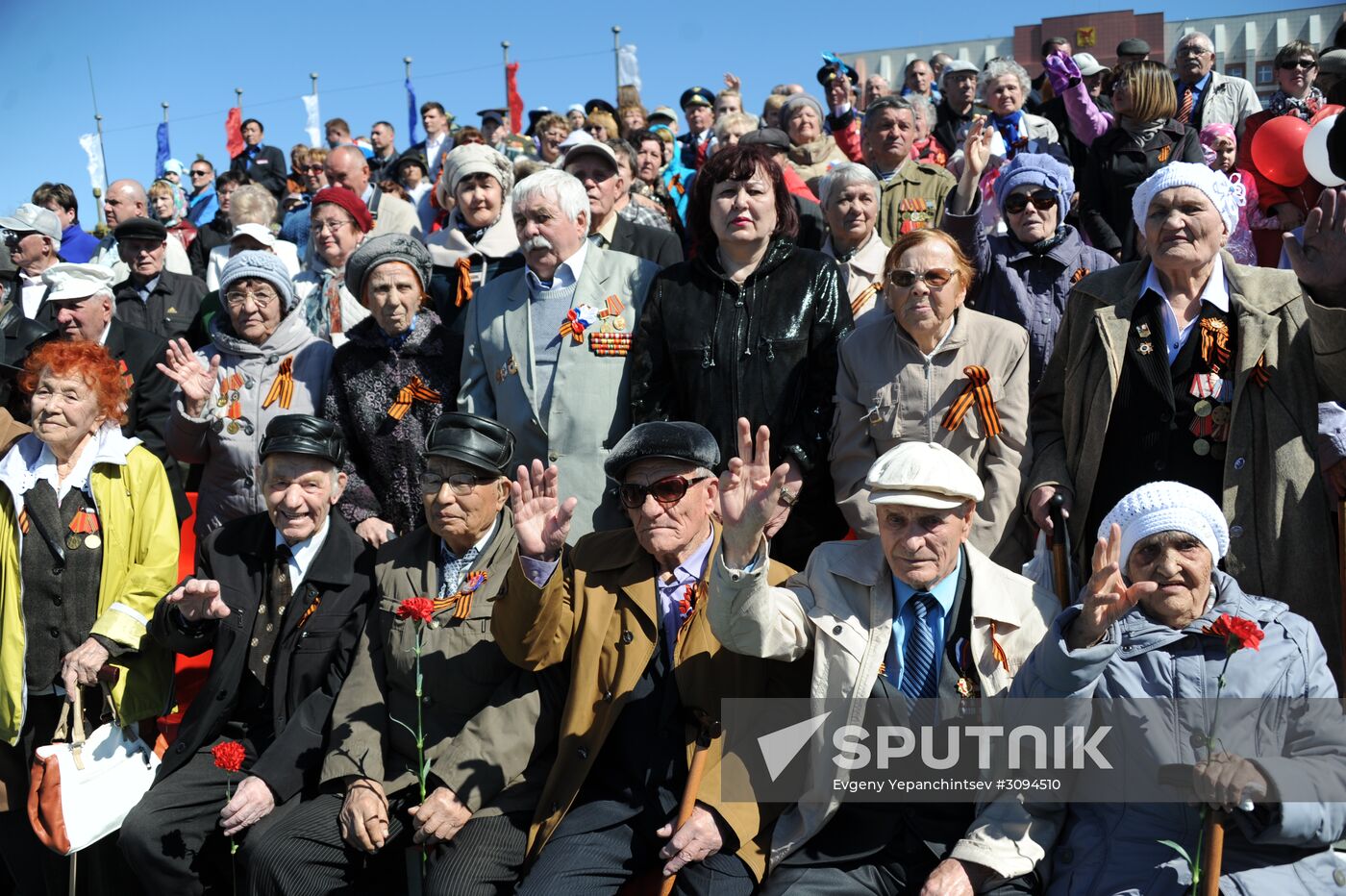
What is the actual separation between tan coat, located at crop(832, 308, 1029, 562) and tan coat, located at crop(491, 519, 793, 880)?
77cm

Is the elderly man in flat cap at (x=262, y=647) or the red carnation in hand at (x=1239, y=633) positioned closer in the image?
the red carnation in hand at (x=1239, y=633)

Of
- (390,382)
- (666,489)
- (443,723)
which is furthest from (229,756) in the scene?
(390,382)

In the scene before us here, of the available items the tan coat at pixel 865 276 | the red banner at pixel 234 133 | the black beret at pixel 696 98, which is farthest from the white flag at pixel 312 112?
the tan coat at pixel 865 276

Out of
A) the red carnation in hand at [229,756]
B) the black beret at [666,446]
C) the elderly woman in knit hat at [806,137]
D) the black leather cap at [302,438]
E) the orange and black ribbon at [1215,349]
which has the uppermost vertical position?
the elderly woman in knit hat at [806,137]

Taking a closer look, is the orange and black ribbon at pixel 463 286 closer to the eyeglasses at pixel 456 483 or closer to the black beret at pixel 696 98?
the eyeglasses at pixel 456 483

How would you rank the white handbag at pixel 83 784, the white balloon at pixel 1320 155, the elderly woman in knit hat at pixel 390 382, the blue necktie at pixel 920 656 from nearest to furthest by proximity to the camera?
the blue necktie at pixel 920 656
the white handbag at pixel 83 784
the white balloon at pixel 1320 155
the elderly woman in knit hat at pixel 390 382

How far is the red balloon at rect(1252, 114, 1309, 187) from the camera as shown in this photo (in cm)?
641

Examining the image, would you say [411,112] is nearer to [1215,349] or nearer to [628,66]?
[628,66]

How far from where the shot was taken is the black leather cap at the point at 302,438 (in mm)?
4766

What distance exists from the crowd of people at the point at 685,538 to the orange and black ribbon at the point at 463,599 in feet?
0.05

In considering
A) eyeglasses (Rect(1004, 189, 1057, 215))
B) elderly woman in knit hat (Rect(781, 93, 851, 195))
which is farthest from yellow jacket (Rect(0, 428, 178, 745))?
elderly woman in knit hat (Rect(781, 93, 851, 195))

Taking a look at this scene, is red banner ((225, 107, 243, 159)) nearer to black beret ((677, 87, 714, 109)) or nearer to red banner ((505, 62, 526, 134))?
red banner ((505, 62, 526, 134))

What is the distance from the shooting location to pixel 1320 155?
208 inches

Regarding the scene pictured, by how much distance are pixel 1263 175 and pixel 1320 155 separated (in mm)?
1428
